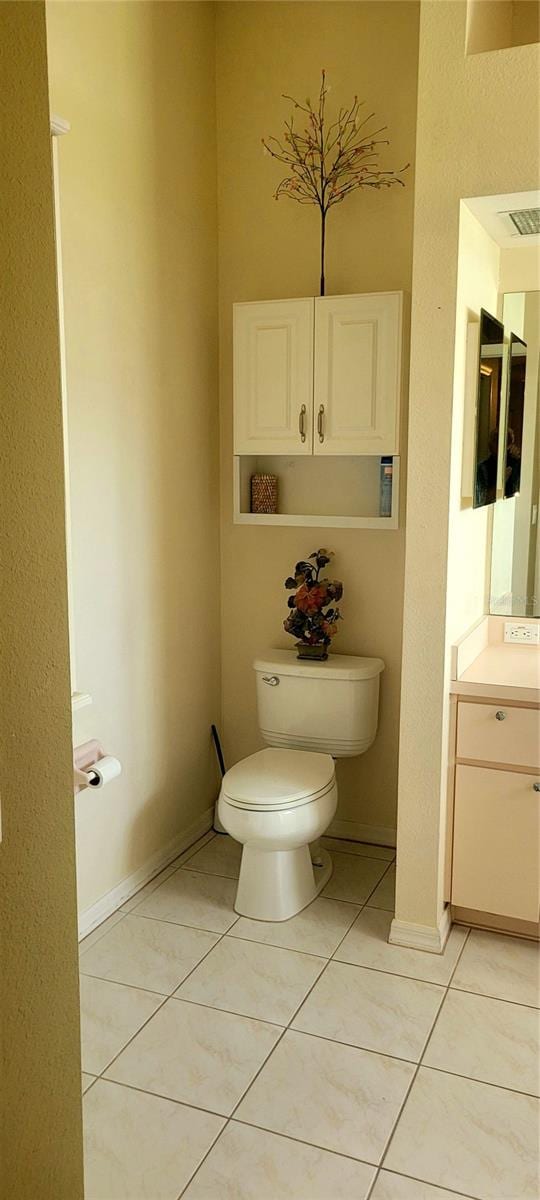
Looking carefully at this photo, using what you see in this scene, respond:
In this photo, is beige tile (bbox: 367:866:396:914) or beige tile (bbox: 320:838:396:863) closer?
beige tile (bbox: 367:866:396:914)

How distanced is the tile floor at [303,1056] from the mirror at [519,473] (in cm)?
113

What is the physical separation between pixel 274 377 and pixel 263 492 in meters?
0.44

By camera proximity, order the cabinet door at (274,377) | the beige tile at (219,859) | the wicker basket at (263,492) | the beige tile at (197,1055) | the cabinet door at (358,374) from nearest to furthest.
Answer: the beige tile at (197,1055), the cabinet door at (358,374), the cabinet door at (274,377), the beige tile at (219,859), the wicker basket at (263,492)

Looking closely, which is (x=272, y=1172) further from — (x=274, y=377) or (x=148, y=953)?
(x=274, y=377)

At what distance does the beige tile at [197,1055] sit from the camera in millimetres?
2189

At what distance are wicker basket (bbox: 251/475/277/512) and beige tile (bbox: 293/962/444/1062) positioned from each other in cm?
159

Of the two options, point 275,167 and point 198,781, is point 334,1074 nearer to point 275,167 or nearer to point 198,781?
point 198,781

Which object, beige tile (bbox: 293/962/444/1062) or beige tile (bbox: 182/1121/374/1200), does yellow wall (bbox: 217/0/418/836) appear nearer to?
beige tile (bbox: 293/962/444/1062)

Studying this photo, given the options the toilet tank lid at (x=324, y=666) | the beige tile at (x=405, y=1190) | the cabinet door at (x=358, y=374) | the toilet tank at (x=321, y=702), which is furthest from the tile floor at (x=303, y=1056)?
the cabinet door at (x=358, y=374)

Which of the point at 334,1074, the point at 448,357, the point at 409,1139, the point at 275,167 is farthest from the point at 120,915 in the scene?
the point at 275,167

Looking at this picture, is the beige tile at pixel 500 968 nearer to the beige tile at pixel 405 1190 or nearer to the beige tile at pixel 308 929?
the beige tile at pixel 308 929

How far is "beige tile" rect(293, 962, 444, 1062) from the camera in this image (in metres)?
2.39

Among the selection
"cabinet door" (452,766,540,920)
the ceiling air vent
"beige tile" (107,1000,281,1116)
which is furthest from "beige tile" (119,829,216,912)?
the ceiling air vent

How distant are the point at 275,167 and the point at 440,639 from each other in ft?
6.12
